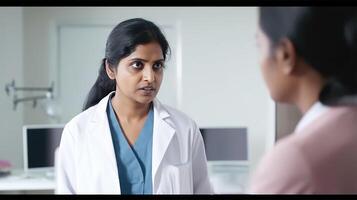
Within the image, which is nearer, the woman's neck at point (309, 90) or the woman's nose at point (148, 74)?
the woman's neck at point (309, 90)

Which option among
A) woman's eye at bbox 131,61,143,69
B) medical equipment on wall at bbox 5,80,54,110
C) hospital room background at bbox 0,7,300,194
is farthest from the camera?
medical equipment on wall at bbox 5,80,54,110

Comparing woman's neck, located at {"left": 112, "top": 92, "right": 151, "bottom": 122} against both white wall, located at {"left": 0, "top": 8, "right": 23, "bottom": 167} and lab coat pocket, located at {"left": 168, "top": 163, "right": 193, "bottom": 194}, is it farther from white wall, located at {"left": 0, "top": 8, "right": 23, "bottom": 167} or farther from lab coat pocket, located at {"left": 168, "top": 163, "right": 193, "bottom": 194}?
white wall, located at {"left": 0, "top": 8, "right": 23, "bottom": 167}

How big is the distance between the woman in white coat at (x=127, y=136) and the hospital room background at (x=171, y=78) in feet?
0.25

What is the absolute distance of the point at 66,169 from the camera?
0.69 m

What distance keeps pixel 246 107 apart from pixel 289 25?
1.99 ft

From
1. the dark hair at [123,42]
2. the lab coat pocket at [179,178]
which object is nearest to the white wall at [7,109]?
the dark hair at [123,42]

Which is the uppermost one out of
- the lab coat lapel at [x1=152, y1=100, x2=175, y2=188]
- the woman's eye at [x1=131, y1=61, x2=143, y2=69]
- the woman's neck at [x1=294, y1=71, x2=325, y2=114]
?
the woman's eye at [x1=131, y1=61, x2=143, y2=69]

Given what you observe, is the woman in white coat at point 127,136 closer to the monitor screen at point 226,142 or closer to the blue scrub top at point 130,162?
the blue scrub top at point 130,162

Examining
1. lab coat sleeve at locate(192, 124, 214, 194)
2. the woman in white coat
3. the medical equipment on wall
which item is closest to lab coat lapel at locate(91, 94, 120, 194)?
the woman in white coat

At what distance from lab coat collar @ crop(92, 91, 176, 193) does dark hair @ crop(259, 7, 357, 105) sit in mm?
274

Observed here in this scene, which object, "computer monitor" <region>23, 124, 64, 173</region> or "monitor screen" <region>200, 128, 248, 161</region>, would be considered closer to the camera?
"monitor screen" <region>200, 128, 248, 161</region>

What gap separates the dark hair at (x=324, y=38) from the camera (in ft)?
1.57

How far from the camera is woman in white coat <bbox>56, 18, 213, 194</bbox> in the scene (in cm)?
68
